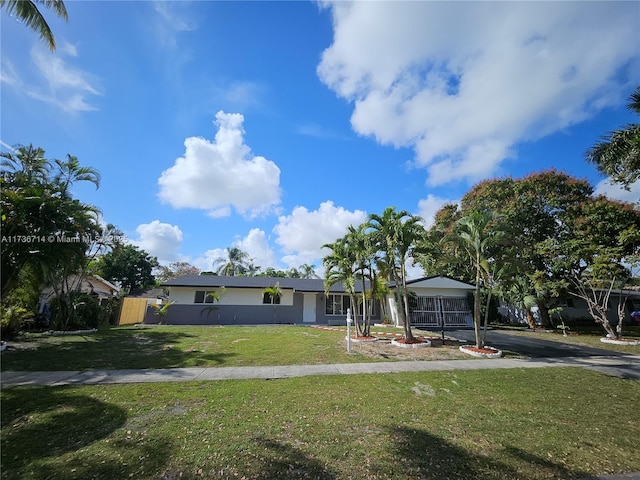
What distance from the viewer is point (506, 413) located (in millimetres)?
5379

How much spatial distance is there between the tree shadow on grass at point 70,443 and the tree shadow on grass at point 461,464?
10.4 ft

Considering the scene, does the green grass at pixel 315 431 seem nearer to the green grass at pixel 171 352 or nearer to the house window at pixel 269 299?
the green grass at pixel 171 352

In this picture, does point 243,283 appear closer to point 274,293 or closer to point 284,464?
point 274,293

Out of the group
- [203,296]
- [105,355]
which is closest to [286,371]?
[105,355]

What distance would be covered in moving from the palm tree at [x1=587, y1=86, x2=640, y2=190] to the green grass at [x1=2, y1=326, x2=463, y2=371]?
11.2m

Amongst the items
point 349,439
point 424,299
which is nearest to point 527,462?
point 349,439

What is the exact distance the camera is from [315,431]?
438cm

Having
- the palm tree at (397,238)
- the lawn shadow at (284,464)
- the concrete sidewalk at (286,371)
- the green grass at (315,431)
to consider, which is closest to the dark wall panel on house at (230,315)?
the palm tree at (397,238)

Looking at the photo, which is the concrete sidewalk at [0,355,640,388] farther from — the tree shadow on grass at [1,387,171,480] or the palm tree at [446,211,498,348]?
the palm tree at [446,211,498,348]

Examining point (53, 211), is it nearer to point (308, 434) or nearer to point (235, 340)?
point (235, 340)

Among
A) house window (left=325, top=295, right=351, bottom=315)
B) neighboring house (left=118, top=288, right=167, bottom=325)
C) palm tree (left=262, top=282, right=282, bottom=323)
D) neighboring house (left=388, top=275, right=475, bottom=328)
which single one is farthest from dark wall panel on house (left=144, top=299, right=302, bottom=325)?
neighboring house (left=388, top=275, right=475, bottom=328)

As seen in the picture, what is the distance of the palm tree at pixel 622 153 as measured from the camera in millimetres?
11656

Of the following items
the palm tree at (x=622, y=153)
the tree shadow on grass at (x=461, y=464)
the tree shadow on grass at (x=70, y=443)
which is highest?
the palm tree at (x=622, y=153)

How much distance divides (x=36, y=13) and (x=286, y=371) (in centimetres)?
1288
